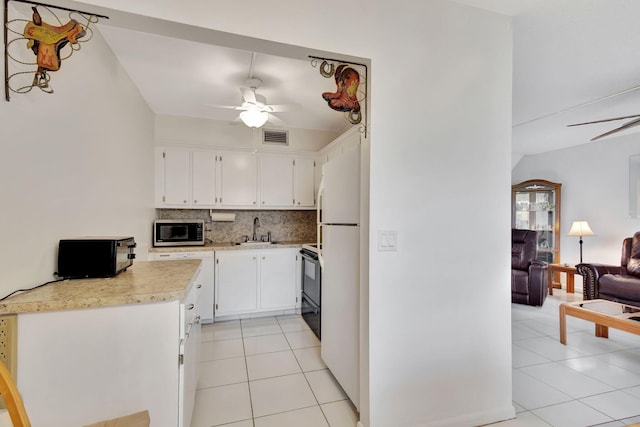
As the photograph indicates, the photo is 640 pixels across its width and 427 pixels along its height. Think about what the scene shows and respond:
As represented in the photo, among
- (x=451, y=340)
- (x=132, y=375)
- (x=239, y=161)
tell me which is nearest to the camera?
(x=132, y=375)

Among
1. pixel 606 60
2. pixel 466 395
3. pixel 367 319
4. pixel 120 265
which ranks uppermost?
pixel 606 60

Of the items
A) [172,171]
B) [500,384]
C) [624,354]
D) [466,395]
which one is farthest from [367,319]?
[172,171]

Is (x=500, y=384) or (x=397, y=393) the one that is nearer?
(x=397, y=393)

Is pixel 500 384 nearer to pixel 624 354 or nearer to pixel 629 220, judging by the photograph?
pixel 624 354

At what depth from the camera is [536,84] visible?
2953 mm

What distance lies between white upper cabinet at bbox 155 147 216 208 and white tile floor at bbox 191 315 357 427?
5.41 ft

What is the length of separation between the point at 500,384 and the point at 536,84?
2.82m

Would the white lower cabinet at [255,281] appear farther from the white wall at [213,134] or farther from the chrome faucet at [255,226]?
the white wall at [213,134]

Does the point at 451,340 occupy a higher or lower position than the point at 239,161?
lower

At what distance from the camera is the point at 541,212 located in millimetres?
5688

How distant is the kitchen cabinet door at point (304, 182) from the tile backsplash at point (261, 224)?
0.32 metres

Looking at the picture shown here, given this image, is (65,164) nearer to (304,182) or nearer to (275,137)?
(275,137)

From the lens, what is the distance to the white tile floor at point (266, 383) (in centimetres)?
192

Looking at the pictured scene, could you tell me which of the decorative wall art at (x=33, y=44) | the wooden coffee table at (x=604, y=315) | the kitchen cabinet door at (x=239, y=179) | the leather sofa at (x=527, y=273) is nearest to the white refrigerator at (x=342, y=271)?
the decorative wall art at (x=33, y=44)
